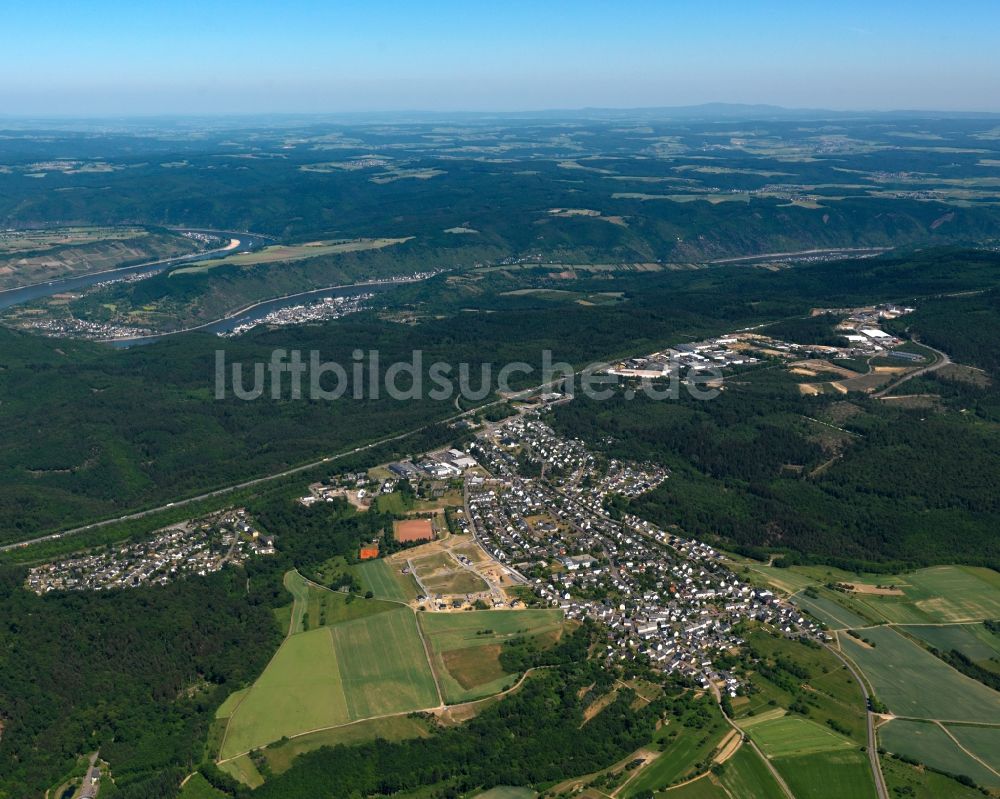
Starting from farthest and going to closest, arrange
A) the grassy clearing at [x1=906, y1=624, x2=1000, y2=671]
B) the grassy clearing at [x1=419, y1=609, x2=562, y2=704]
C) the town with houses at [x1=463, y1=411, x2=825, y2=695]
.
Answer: the town with houses at [x1=463, y1=411, x2=825, y2=695] → the grassy clearing at [x1=906, y1=624, x2=1000, y2=671] → the grassy clearing at [x1=419, y1=609, x2=562, y2=704]

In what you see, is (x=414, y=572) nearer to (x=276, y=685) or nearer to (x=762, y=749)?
(x=276, y=685)

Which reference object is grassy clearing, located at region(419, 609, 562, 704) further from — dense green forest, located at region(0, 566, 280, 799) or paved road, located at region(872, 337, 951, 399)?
paved road, located at region(872, 337, 951, 399)

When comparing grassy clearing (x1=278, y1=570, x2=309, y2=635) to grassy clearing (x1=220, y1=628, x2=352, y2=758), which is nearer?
grassy clearing (x1=220, y1=628, x2=352, y2=758)

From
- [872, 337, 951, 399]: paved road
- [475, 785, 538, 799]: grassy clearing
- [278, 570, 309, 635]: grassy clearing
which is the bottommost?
[278, 570, 309, 635]: grassy clearing

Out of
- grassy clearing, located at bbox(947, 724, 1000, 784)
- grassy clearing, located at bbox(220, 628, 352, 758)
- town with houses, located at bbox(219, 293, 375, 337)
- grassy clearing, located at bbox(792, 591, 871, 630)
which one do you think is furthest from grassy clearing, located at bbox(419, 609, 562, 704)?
town with houses, located at bbox(219, 293, 375, 337)

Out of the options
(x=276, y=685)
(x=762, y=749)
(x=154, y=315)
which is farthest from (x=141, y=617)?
(x=154, y=315)

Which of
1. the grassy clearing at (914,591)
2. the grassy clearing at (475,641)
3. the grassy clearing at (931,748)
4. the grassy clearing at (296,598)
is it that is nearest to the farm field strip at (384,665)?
the grassy clearing at (475,641)

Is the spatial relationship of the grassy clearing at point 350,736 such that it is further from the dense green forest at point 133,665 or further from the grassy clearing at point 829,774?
the grassy clearing at point 829,774
